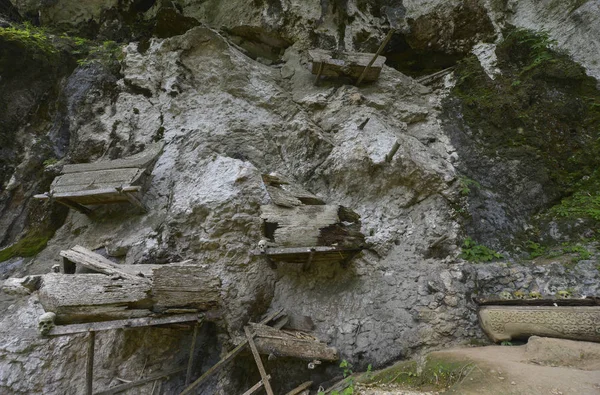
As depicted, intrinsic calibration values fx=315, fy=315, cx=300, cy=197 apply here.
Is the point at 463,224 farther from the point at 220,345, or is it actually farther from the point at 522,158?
the point at 220,345

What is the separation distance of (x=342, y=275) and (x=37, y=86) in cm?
1119

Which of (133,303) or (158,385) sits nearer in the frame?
(133,303)

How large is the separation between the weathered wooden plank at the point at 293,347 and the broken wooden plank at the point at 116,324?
1.29 meters

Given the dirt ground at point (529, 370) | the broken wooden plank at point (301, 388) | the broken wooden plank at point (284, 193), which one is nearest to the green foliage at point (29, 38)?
the broken wooden plank at point (284, 193)

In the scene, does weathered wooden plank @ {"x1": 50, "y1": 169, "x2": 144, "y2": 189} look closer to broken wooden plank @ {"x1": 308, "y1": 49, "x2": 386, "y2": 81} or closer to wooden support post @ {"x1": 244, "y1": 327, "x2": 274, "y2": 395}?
wooden support post @ {"x1": 244, "y1": 327, "x2": 274, "y2": 395}

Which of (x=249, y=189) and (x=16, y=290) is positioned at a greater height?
(x=249, y=189)

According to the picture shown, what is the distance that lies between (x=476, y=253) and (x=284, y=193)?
12.9 feet

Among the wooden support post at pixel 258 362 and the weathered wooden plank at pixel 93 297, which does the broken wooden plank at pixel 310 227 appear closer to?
the wooden support post at pixel 258 362

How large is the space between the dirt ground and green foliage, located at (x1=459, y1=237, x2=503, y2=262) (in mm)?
1691

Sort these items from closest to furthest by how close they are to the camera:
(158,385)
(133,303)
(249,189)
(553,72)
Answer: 1. (133,303)
2. (158,385)
3. (249,189)
4. (553,72)

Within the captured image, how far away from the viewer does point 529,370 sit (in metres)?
3.77

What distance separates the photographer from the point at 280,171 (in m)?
8.03

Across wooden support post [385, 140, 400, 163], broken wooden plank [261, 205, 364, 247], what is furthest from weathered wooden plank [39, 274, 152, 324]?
wooden support post [385, 140, 400, 163]

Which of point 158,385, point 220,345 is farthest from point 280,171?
point 158,385
